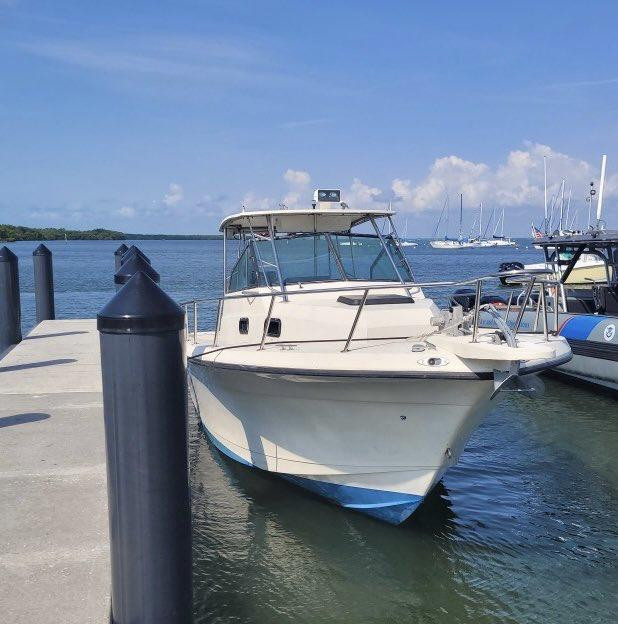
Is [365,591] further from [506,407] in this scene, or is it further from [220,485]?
[506,407]

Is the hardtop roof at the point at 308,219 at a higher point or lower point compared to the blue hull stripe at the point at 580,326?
higher

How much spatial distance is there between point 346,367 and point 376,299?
1.75 meters

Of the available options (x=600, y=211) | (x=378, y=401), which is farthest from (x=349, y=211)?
(x=600, y=211)

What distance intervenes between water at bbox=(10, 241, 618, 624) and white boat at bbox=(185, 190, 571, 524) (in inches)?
13.5

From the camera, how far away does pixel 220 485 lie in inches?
326

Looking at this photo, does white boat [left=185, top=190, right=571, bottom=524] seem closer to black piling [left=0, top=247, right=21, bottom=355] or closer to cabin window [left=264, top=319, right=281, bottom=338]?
cabin window [left=264, top=319, right=281, bottom=338]

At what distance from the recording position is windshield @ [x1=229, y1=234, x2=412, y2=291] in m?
8.69

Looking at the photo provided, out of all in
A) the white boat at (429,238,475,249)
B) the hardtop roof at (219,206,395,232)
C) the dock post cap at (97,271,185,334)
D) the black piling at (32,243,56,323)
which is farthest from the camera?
the white boat at (429,238,475,249)

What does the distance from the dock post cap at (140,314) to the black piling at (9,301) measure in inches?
357

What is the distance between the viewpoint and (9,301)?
39.8ft

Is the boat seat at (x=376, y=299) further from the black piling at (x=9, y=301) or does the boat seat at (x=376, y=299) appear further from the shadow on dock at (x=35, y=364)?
the black piling at (x=9, y=301)

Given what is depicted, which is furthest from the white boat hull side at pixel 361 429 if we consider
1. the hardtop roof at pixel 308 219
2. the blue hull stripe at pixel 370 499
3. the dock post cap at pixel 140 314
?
Answer: the dock post cap at pixel 140 314

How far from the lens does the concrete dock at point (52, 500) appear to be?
4035 mm

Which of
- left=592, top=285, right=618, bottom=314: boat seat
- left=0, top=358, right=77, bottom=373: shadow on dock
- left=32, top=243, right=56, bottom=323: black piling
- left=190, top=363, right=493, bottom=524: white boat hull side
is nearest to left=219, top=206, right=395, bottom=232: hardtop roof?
left=190, top=363, right=493, bottom=524: white boat hull side
